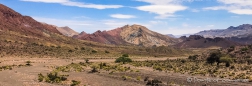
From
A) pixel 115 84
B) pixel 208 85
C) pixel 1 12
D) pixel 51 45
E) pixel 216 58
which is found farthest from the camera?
pixel 1 12

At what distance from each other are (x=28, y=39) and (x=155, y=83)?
100 meters

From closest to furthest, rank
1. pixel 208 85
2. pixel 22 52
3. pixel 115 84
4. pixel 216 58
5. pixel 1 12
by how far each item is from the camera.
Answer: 1. pixel 208 85
2. pixel 115 84
3. pixel 216 58
4. pixel 22 52
5. pixel 1 12

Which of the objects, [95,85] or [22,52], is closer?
[95,85]

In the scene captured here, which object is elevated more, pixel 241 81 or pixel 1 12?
pixel 1 12

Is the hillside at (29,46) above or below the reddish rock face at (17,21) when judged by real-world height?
below

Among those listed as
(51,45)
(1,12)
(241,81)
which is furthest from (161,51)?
(241,81)

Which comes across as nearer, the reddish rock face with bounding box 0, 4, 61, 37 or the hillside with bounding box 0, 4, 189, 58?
the hillside with bounding box 0, 4, 189, 58

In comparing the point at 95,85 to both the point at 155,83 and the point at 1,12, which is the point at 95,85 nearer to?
the point at 155,83

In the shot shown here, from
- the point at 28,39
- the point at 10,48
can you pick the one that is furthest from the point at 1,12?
the point at 10,48

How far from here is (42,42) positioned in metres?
120

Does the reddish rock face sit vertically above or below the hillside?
above

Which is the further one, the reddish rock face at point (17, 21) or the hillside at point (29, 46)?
the reddish rock face at point (17, 21)

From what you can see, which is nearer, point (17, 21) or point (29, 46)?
point (29, 46)

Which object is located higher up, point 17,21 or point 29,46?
point 17,21
